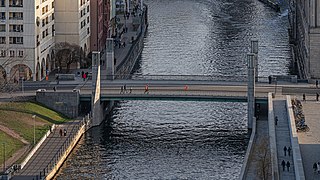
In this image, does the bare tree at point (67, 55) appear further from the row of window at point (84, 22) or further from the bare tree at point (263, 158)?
the bare tree at point (263, 158)

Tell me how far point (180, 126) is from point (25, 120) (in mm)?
11285

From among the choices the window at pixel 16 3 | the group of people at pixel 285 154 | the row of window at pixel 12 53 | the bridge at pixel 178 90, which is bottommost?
the group of people at pixel 285 154

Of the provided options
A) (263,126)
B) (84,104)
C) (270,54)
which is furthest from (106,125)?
(270,54)

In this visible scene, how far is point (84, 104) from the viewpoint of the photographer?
92.9m

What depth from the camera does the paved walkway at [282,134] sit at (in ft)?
219

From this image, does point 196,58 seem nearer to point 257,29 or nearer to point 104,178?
point 257,29

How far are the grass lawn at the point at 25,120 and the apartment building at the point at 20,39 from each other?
12.1 meters

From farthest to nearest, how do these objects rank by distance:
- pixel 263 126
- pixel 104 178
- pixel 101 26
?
pixel 101 26
pixel 263 126
pixel 104 178

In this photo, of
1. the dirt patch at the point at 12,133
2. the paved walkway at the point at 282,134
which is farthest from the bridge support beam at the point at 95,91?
the paved walkway at the point at 282,134

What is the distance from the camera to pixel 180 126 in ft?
293

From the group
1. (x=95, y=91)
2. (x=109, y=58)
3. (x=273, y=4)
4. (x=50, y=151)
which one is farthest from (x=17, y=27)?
(x=273, y=4)

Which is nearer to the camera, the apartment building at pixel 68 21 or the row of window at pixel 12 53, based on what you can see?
the row of window at pixel 12 53

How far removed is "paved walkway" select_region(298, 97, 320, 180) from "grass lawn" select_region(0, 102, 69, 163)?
17302 millimetres

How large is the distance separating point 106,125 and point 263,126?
11.9m
